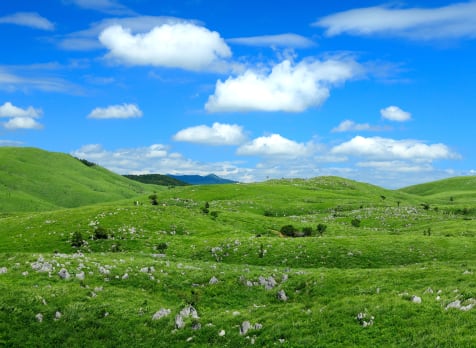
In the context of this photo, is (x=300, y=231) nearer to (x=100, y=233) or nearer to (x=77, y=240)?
(x=100, y=233)

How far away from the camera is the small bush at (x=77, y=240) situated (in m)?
48.4

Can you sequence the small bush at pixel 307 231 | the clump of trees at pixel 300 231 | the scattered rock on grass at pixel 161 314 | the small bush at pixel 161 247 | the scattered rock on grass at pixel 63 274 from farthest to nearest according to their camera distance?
the clump of trees at pixel 300 231 < the small bush at pixel 307 231 < the small bush at pixel 161 247 < the scattered rock on grass at pixel 63 274 < the scattered rock on grass at pixel 161 314

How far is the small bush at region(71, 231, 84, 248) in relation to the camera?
4841 centimetres

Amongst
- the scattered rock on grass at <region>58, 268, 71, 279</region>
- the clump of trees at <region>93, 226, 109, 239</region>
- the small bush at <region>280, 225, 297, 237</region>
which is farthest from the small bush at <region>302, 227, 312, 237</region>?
the scattered rock on grass at <region>58, 268, 71, 279</region>

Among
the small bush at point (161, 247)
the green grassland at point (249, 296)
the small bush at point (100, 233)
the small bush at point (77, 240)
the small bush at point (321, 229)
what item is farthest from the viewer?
the small bush at point (321, 229)

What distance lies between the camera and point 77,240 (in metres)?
49.0

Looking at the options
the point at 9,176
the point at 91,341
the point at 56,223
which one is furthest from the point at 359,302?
the point at 9,176

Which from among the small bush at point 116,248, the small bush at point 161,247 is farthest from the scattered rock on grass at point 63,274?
the small bush at point 116,248

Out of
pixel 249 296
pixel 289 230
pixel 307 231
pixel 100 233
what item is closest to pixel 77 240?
pixel 100 233

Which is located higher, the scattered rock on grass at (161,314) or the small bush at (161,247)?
the small bush at (161,247)

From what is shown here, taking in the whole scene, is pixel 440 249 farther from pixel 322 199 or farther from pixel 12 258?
pixel 322 199

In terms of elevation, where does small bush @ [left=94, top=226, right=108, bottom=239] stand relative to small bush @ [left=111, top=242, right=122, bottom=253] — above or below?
above

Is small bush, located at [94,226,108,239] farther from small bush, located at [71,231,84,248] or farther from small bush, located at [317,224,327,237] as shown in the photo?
small bush, located at [317,224,327,237]

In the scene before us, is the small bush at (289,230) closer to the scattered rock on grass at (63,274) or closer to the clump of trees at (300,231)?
the clump of trees at (300,231)
